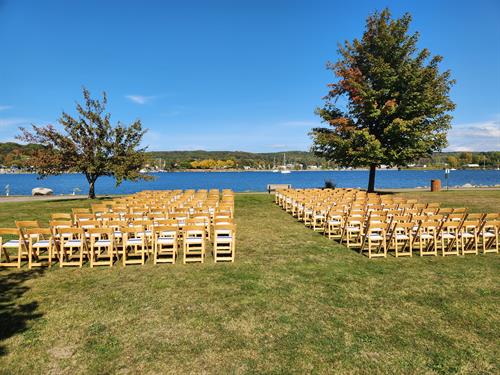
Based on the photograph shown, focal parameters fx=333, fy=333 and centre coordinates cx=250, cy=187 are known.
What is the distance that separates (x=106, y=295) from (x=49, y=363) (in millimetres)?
2035

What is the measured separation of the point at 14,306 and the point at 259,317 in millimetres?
3920

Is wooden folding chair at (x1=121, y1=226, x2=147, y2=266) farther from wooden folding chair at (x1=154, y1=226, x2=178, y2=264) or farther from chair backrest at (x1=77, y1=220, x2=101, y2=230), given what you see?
chair backrest at (x1=77, y1=220, x2=101, y2=230)

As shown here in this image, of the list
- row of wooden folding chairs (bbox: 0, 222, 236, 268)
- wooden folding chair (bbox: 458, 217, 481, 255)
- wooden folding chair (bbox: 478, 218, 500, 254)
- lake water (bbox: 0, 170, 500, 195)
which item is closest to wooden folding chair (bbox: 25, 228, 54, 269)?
row of wooden folding chairs (bbox: 0, 222, 236, 268)

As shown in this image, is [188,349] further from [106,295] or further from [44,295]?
[44,295]

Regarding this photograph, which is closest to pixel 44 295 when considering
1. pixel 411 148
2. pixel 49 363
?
pixel 49 363

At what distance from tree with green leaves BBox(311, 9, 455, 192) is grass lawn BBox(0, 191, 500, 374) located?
14.8 metres

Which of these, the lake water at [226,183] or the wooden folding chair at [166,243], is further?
the lake water at [226,183]

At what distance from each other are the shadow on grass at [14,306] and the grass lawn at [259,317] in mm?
20

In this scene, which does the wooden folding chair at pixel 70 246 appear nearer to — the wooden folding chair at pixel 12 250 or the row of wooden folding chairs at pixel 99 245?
the row of wooden folding chairs at pixel 99 245

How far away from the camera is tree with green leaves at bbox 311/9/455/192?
21.0 meters

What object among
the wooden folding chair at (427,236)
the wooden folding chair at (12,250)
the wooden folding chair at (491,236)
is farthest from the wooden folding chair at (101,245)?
the wooden folding chair at (491,236)

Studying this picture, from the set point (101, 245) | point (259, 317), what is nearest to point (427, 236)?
point (259, 317)

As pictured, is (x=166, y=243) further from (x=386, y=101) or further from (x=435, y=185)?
(x=435, y=185)

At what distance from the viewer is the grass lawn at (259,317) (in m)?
3.83
